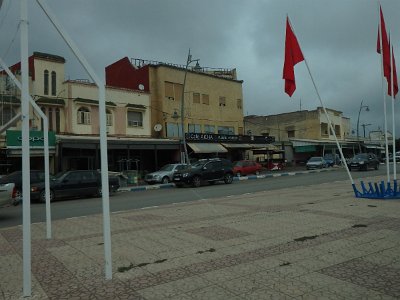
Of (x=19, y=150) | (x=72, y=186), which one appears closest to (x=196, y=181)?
(x=72, y=186)

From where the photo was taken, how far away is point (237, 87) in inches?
1796

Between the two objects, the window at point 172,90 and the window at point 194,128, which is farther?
the window at point 194,128

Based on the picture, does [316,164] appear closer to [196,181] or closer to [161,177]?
[161,177]

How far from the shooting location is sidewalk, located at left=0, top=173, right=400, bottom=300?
193 inches

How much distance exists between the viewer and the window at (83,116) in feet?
101

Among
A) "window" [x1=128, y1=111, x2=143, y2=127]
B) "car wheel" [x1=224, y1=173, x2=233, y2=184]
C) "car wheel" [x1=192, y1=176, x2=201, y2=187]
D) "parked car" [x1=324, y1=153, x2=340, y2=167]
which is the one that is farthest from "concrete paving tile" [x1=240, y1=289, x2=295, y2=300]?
"parked car" [x1=324, y1=153, x2=340, y2=167]

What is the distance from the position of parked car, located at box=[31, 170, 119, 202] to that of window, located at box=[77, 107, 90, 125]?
9.85 meters

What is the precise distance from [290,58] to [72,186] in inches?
502

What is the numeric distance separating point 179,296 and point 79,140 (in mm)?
24551

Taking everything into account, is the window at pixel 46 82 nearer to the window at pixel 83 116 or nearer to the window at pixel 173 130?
the window at pixel 83 116

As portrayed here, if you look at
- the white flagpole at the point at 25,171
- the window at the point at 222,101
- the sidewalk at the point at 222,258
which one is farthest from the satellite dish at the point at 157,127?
the white flagpole at the point at 25,171

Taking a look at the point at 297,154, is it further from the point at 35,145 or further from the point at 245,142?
the point at 35,145

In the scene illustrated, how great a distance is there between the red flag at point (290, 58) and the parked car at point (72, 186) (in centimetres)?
1220

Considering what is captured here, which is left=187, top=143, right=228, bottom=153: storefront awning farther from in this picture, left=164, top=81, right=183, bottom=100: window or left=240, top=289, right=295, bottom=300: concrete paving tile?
left=240, top=289, right=295, bottom=300: concrete paving tile
